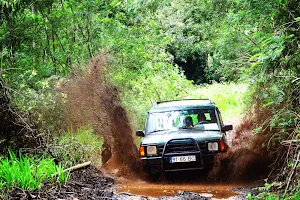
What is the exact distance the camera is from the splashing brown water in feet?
39.7

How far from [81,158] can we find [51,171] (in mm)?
2129

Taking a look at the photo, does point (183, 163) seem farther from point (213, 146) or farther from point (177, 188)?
point (213, 146)

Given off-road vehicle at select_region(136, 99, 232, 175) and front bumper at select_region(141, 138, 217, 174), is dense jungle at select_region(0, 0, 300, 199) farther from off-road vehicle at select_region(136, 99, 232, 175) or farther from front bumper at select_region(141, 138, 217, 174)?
off-road vehicle at select_region(136, 99, 232, 175)

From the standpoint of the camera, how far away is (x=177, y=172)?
10.4 meters

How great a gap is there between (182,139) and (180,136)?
122 mm

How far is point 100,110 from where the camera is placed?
12.8 meters

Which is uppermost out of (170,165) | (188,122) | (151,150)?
(188,122)

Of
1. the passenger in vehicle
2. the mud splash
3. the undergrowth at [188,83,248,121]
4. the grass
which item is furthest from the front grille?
the undergrowth at [188,83,248,121]

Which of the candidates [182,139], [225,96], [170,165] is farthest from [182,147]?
[225,96]

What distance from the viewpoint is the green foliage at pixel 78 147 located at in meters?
9.59

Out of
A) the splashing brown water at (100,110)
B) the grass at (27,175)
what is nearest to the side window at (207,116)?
the splashing brown water at (100,110)

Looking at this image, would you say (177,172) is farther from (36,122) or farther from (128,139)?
(36,122)

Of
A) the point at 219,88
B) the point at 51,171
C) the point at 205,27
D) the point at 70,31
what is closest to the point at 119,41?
the point at 70,31

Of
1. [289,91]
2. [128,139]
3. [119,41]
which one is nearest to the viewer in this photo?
[289,91]
